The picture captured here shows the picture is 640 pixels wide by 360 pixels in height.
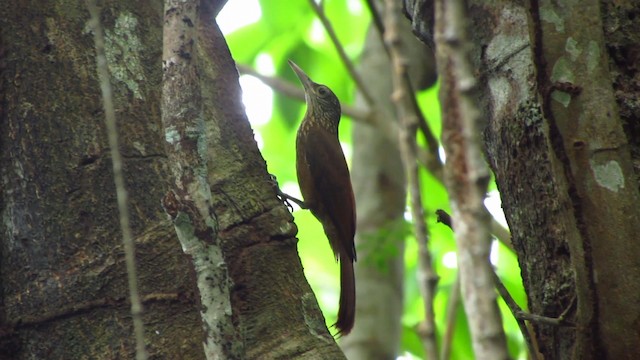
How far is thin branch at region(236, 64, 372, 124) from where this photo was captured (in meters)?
5.07

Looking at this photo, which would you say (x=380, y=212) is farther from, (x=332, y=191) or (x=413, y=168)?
(x=413, y=168)

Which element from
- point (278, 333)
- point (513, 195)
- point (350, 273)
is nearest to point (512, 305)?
point (513, 195)

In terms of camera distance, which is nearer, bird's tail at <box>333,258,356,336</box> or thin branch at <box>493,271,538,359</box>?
thin branch at <box>493,271,538,359</box>

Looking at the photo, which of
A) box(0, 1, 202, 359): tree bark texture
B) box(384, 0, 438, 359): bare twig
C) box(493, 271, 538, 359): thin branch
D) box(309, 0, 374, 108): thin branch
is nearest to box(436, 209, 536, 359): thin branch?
box(493, 271, 538, 359): thin branch

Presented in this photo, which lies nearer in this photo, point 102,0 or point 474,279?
point 474,279

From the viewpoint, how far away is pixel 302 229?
238 inches

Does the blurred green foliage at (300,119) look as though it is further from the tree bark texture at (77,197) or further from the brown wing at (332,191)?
the tree bark texture at (77,197)

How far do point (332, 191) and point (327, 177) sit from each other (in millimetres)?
92

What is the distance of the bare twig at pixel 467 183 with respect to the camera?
1176mm

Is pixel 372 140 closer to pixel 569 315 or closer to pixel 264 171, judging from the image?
pixel 264 171

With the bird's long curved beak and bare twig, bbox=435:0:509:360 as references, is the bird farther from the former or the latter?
bare twig, bbox=435:0:509:360

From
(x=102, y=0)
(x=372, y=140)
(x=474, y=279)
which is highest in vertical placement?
(x=372, y=140)

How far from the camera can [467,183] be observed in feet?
4.00

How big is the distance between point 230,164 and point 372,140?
118 inches
